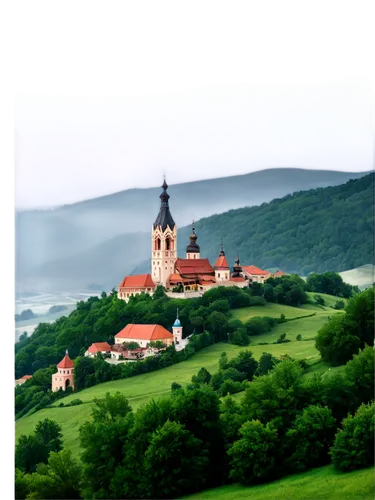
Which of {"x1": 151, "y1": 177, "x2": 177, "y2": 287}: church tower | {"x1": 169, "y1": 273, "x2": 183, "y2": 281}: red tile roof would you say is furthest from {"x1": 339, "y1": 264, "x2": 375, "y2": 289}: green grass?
{"x1": 151, "y1": 177, "x2": 177, "y2": 287}: church tower

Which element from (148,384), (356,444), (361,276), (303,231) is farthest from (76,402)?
(361,276)

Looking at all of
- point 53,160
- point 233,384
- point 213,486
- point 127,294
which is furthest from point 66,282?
point 213,486

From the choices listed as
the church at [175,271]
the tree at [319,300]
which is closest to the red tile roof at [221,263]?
the church at [175,271]

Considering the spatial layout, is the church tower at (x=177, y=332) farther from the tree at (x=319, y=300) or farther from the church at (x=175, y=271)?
the tree at (x=319, y=300)

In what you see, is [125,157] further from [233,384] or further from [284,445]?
[284,445]

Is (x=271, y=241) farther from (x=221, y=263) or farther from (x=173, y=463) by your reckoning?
(x=173, y=463)
